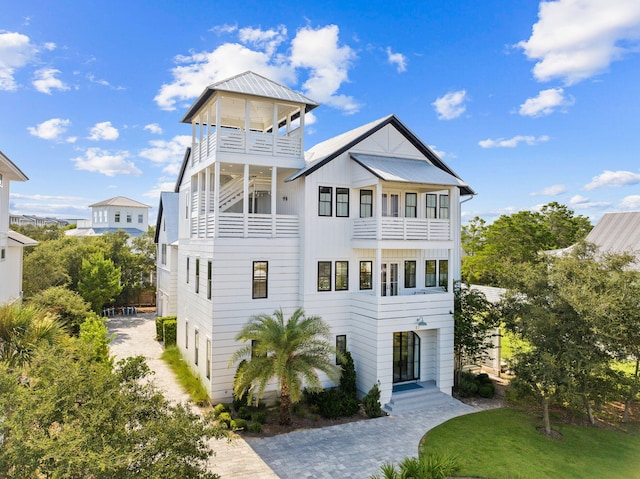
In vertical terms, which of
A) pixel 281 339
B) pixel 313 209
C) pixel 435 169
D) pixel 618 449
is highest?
pixel 435 169

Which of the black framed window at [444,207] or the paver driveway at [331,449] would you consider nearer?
the paver driveway at [331,449]

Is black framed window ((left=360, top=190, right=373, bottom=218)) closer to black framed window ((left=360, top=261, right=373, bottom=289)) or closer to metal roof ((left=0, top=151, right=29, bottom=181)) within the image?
black framed window ((left=360, top=261, right=373, bottom=289))

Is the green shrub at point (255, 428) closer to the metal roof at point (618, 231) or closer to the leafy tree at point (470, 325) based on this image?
the leafy tree at point (470, 325)

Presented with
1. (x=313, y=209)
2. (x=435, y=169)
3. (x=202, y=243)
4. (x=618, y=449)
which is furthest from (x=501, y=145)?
(x=202, y=243)

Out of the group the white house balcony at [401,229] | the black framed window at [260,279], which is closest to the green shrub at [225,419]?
the black framed window at [260,279]

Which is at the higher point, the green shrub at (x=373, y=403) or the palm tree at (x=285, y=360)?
the palm tree at (x=285, y=360)

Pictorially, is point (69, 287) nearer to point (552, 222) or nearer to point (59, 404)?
point (59, 404)

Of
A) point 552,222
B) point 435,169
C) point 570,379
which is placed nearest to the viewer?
point 570,379

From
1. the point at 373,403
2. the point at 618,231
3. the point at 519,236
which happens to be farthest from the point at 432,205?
the point at 519,236
